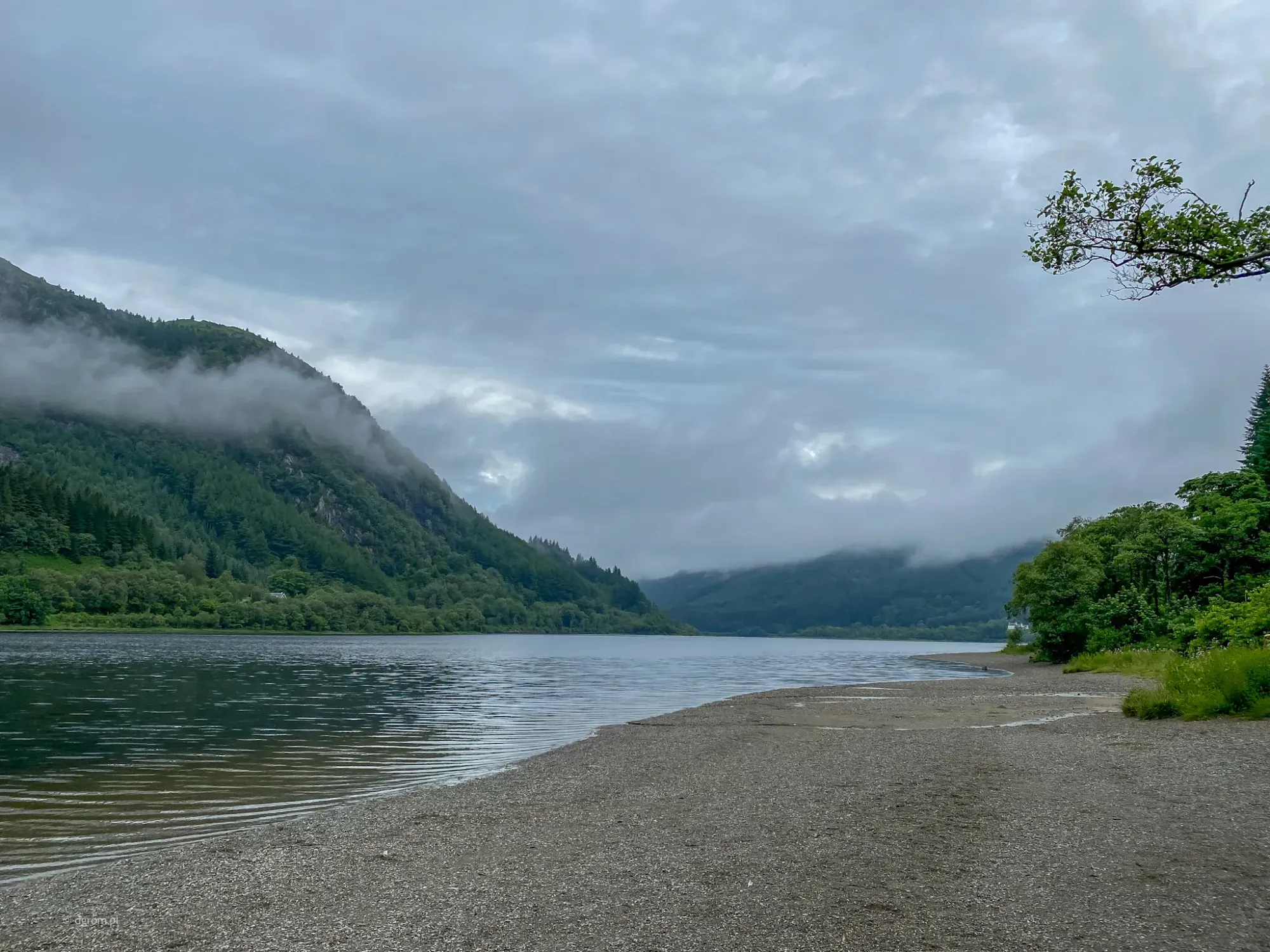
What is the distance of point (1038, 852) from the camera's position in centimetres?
1307

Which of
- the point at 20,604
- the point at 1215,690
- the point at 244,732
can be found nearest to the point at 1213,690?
the point at 1215,690

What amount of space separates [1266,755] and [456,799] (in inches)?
729

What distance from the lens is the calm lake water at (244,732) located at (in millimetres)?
19938

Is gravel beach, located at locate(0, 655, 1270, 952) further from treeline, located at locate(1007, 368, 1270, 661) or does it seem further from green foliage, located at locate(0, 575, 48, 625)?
green foliage, located at locate(0, 575, 48, 625)

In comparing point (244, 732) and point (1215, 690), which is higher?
point (1215, 690)

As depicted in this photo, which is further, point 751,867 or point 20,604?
point 20,604

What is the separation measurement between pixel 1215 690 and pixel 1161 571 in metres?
58.7

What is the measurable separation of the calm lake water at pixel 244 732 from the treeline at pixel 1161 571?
12176 millimetres

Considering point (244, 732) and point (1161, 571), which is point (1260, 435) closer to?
point (1161, 571)

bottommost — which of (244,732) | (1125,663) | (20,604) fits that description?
(244,732)

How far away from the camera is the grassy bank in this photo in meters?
28.2

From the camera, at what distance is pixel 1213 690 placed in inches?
1139

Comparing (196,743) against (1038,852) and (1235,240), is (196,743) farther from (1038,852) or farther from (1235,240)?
(1235,240)

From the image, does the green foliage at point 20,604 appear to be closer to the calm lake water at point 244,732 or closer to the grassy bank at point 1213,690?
the calm lake water at point 244,732
